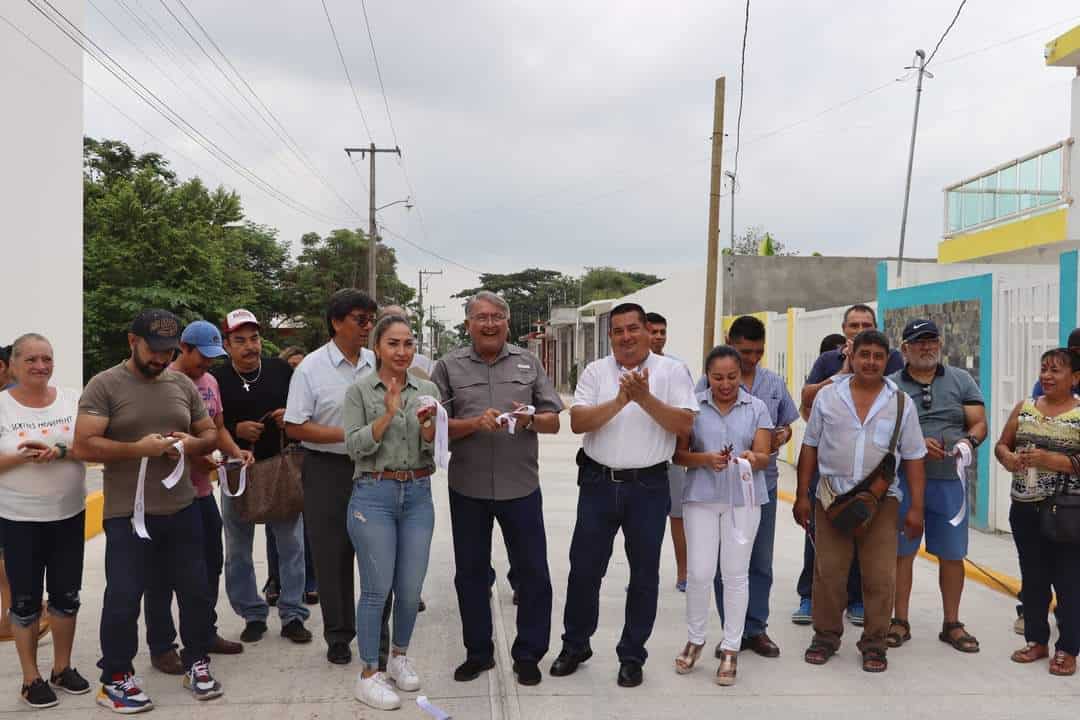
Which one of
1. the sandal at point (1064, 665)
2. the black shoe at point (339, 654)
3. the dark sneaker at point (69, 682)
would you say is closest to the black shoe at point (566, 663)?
the black shoe at point (339, 654)

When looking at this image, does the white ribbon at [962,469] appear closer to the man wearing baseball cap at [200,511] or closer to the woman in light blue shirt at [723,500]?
the woman in light blue shirt at [723,500]

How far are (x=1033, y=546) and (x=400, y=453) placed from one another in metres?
3.35

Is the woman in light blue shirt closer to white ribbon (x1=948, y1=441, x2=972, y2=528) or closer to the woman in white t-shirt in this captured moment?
white ribbon (x1=948, y1=441, x2=972, y2=528)

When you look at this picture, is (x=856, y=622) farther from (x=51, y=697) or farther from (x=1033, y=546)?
(x=51, y=697)

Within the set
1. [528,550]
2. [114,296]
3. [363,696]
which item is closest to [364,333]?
[528,550]

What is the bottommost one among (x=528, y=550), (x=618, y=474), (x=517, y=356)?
(x=528, y=550)

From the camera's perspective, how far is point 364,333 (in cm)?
515

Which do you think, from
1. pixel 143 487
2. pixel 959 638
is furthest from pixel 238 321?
pixel 959 638

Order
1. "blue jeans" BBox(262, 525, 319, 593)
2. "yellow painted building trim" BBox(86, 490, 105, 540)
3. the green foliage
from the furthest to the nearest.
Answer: the green foliage < "yellow painted building trim" BBox(86, 490, 105, 540) < "blue jeans" BBox(262, 525, 319, 593)

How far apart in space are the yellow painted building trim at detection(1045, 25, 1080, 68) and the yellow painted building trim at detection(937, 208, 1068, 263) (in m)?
2.17

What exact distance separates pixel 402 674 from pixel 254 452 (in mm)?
1664

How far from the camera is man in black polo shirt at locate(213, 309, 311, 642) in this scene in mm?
5535

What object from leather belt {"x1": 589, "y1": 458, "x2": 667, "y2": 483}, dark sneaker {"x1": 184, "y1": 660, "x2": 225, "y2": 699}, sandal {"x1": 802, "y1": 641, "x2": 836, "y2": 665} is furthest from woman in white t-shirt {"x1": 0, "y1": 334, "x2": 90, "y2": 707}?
sandal {"x1": 802, "y1": 641, "x2": 836, "y2": 665}

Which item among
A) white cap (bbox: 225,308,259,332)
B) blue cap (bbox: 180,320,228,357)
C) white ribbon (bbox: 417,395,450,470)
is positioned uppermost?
white cap (bbox: 225,308,259,332)
